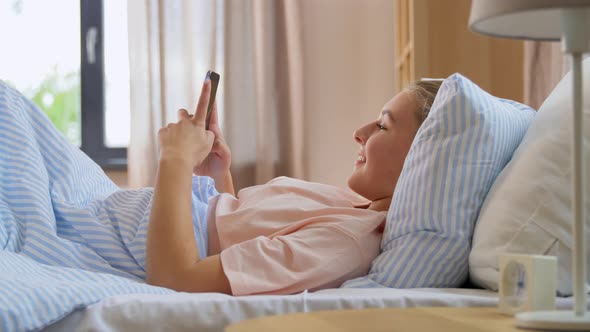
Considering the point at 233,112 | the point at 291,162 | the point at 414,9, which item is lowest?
the point at 291,162

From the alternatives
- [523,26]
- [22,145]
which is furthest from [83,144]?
[523,26]

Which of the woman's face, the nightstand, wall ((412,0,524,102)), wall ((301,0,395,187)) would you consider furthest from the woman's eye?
wall ((301,0,395,187))

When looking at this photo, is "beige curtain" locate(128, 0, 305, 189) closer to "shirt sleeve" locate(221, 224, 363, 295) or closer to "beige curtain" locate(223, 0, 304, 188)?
"beige curtain" locate(223, 0, 304, 188)

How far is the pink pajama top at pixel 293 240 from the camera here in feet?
3.82

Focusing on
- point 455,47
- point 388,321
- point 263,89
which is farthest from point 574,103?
point 263,89

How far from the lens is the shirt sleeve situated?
3.78 ft

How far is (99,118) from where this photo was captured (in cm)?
377

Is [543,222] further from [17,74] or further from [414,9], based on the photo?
[17,74]

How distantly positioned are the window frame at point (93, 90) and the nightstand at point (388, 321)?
3.10 metres

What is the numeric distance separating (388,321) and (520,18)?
0.33 m

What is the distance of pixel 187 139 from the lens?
55.5 inches

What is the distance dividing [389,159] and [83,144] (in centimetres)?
259

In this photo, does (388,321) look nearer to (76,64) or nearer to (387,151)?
(387,151)

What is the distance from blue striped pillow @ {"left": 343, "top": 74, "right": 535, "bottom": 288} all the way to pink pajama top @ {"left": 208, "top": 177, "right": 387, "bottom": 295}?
43mm
